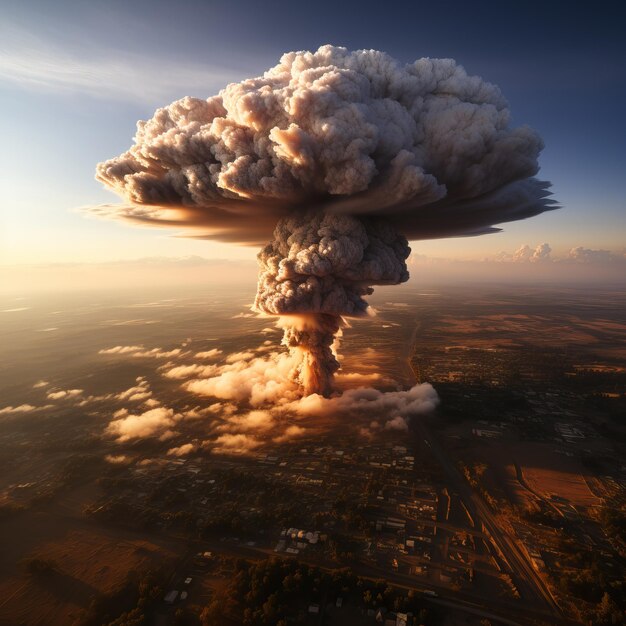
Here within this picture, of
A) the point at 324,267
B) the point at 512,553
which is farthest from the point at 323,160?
the point at 512,553

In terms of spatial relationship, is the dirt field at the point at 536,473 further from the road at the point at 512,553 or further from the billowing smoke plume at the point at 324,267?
the billowing smoke plume at the point at 324,267

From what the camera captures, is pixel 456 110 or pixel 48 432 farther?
pixel 48 432

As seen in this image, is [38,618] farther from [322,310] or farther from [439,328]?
[439,328]

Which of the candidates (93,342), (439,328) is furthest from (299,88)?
(93,342)

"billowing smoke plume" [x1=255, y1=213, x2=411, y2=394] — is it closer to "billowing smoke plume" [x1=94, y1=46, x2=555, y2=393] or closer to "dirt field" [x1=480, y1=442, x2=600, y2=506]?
"billowing smoke plume" [x1=94, y1=46, x2=555, y2=393]

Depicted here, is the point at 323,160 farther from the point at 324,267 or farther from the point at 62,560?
the point at 62,560

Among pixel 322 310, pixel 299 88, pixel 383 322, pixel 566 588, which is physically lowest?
pixel 383 322

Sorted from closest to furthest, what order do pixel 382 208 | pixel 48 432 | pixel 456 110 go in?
1. pixel 456 110
2. pixel 382 208
3. pixel 48 432

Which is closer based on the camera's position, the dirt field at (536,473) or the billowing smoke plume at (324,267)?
the billowing smoke plume at (324,267)

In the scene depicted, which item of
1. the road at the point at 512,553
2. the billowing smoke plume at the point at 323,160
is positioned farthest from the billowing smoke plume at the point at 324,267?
the road at the point at 512,553

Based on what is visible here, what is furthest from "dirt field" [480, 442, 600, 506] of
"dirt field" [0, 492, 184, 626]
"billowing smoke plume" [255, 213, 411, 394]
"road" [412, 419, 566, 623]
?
"dirt field" [0, 492, 184, 626]

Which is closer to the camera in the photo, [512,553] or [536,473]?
[512,553]
